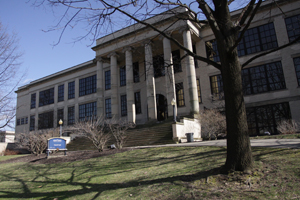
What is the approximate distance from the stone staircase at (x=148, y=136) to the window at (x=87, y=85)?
1549cm

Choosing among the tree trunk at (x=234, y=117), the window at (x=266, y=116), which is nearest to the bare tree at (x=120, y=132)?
the tree trunk at (x=234, y=117)

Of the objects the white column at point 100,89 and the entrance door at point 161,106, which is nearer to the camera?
the white column at point 100,89

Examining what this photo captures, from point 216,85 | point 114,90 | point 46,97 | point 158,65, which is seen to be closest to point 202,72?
point 216,85

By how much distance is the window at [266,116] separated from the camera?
74.9ft

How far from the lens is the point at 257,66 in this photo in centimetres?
2506

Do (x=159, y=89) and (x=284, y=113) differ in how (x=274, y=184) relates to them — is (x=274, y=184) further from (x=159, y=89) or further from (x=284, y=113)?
(x=159, y=89)

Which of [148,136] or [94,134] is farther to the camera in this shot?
[148,136]

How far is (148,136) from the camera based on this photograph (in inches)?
824

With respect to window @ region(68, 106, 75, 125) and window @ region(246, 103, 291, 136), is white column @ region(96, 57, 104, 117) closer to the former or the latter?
window @ region(68, 106, 75, 125)

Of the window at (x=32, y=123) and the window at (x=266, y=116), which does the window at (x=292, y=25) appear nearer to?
the window at (x=266, y=116)

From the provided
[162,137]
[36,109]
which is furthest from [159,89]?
[36,109]

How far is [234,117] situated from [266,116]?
19767mm

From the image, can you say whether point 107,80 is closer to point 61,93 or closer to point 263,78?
point 61,93

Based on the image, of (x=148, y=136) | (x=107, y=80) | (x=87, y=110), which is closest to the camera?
(x=148, y=136)
